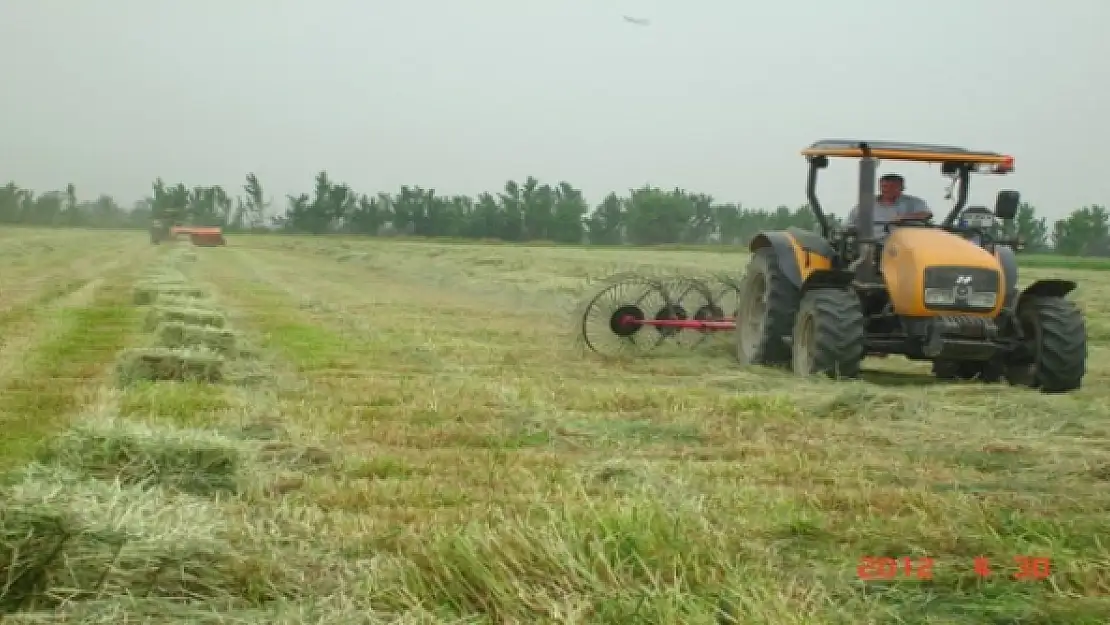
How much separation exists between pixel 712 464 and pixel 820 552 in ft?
4.74

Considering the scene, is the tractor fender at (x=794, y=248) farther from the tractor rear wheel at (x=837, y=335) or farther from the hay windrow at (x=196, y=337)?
the hay windrow at (x=196, y=337)

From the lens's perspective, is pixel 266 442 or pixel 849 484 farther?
pixel 266 442

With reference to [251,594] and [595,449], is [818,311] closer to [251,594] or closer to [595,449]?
[595,449]

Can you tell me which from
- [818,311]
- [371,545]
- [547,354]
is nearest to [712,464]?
[371,545]

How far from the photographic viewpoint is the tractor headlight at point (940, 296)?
331 inches

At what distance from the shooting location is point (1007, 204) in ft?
29.4

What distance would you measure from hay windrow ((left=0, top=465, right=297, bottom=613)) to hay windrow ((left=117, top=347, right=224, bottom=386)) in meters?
4.13

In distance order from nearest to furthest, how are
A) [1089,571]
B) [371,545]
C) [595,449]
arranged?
[1089,571]
[371,545]
[595,449]

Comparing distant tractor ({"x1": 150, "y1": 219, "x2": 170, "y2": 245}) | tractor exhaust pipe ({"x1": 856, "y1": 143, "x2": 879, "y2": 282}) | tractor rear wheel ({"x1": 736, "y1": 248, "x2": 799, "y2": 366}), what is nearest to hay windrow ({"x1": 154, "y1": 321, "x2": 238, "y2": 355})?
tractor rear wheel ({"x1": 736, "y1": 248, "x2": 799, "y2": 366})

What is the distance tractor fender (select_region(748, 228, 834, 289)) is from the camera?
380 inches

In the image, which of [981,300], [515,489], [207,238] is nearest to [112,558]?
[515,489]

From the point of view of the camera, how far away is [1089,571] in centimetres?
332
